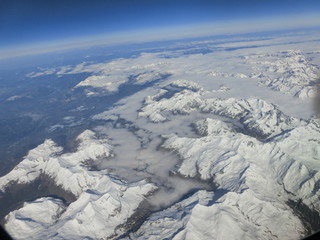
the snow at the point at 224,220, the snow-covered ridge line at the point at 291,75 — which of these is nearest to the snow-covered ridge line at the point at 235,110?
the snow-covered ridge line at the point at 291,75

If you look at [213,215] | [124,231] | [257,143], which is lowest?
[124,231]

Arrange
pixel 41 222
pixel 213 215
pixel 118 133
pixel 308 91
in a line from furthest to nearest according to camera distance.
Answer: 1. pixel 308 91
2. pixel 118 133
3. pixel 41 222
4. pixel 213 215

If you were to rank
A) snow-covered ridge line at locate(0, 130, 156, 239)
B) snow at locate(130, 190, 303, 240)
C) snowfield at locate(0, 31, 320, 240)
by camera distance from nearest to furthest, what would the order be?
snow at locate(130, 190, 303, 240) → snowfield at locate(0, 31, 320, 240) → snow-covered ridge line at locate(0, 130, 156, 239)

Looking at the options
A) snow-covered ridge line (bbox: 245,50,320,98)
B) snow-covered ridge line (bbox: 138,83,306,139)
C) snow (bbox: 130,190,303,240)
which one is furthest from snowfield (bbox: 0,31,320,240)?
snow-covered ridge line (bbox: 245,50,320,98)

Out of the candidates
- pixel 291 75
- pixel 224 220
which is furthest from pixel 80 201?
pixel 291 75

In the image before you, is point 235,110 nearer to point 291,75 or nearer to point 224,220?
point 224,220

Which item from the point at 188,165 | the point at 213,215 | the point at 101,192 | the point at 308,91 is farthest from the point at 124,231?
the point at 308,91

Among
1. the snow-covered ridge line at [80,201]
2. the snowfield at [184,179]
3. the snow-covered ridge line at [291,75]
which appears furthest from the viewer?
the snow-covered ridge line at [291,75]

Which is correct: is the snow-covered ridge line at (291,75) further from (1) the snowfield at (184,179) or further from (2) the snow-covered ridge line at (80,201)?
(2) the snow-covered ridge line at (80,201)

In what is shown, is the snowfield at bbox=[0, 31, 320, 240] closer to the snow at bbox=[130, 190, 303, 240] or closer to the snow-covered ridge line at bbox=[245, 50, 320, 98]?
the snow at bbox=[130, 190, 303, 240]

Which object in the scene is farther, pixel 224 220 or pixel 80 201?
pixel 80 201

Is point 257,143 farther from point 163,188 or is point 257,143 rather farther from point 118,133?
point 118,133
